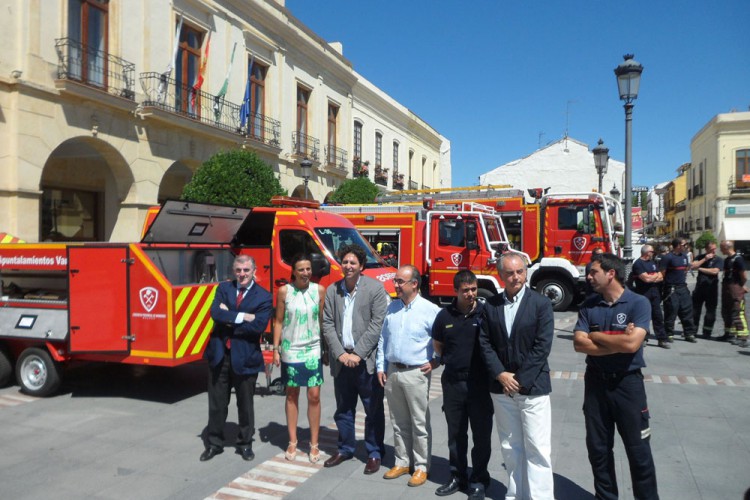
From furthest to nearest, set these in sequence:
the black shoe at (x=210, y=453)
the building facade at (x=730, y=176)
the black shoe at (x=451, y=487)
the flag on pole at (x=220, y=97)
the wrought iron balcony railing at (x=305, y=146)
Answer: the building facade at (x=730, y=176) < the wrought iron balcony railing at (x=305, y=146) < the flag on pole at (x=220, y=97) < the black shoe at (x=210, y=453) < the black shoe at (x=451, y=487)

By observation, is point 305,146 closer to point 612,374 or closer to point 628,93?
point 628,93

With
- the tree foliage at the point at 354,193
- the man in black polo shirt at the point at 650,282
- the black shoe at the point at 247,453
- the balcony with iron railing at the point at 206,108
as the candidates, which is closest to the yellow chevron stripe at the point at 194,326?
the black shoe at the point at 247,453

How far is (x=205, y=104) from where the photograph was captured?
62.4ft

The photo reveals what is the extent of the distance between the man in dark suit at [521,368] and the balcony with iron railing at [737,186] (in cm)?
4598

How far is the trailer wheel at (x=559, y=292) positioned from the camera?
577 inches

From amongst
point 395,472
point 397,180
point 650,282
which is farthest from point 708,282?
point 397,180

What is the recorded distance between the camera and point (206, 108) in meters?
19.0

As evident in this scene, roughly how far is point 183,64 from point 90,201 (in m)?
5.08

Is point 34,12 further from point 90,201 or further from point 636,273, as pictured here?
point 636,273

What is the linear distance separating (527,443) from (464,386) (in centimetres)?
58

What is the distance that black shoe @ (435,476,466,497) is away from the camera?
14.0ft

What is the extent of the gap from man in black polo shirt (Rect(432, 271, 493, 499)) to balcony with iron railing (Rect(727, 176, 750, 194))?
45.9m

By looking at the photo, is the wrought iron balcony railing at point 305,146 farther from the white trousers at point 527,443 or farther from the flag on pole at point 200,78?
the white trousers at point 527,443

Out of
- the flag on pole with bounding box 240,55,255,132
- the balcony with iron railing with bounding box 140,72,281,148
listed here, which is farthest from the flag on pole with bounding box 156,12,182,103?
the flag on pole with bounding box 240,55,255,132
